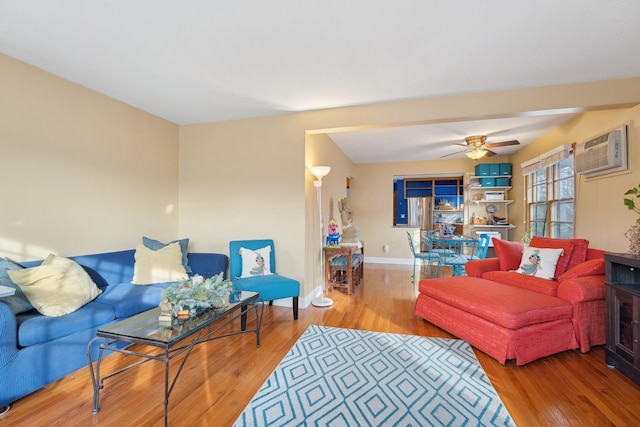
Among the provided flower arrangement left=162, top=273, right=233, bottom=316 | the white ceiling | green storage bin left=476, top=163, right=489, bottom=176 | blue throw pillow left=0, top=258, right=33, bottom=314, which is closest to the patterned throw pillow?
the white ceiling

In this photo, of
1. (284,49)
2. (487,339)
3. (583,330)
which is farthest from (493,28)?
(583,330)

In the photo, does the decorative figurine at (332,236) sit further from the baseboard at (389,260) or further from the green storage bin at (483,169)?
the green storage bin at (483,169)

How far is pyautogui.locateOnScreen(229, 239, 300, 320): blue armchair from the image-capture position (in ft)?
10.1

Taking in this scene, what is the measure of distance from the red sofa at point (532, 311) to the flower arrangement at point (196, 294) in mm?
2141

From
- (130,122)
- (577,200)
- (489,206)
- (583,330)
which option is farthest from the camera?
(489,206)

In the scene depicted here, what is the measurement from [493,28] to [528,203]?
173 inches

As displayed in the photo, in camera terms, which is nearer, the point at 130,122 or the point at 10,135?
the point at 10,135

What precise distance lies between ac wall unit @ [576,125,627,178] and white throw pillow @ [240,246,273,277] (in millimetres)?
3930

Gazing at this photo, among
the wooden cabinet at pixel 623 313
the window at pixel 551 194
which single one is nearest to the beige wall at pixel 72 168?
the wooden cabinet at pixel 623 313

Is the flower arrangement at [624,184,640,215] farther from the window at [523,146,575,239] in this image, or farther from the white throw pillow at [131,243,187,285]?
the white throw pillow at [131,243,187,285]

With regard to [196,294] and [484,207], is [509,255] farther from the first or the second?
[196,294]

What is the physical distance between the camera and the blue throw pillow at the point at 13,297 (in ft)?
6.81

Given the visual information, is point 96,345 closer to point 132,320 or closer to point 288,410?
point 132,320

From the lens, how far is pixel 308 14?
6.31 ft
